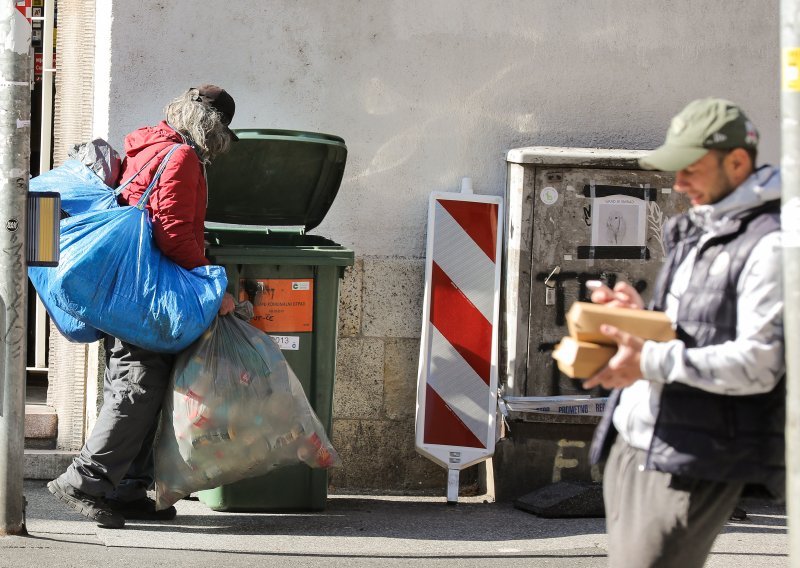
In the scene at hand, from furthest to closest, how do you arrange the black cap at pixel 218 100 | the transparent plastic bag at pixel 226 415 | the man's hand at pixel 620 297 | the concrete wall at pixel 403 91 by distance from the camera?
the concrete wall at pixel 403 91 < the black cap at pixel 218 100 < the transparent plastic bag at pixel 226 415 < the man's hand at pixel 620 297

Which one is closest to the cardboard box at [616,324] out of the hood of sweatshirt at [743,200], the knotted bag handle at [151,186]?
the hood of sweatshirt at [743,200]

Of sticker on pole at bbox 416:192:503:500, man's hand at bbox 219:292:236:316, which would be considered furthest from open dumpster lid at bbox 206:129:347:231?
man's hand at bbox 219:292:236:316

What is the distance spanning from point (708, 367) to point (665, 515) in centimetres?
42

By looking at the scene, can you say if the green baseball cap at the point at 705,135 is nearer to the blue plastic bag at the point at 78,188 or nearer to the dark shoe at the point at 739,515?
the blue plastic bag at the point at 78,188

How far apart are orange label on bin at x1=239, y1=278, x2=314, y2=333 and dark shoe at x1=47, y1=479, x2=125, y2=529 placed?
1040mm

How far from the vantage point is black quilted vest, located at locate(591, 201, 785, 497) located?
274 cm

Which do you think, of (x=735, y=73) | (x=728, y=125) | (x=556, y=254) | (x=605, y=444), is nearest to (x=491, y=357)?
(x=556, y=254)

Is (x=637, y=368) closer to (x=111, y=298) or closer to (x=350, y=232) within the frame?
(x=111, y=298)

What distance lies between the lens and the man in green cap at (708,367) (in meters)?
2.68

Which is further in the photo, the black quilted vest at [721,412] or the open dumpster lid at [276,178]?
the open dumpster lid at [276,178]

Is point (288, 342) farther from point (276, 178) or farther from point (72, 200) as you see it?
point (72, 200)

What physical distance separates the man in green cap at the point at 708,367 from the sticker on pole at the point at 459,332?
306 cm

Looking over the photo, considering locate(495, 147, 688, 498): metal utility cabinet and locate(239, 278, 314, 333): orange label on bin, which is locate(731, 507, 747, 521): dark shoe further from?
locate(239, 278, 314, 333): orange label on bin

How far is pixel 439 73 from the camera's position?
623 cm
